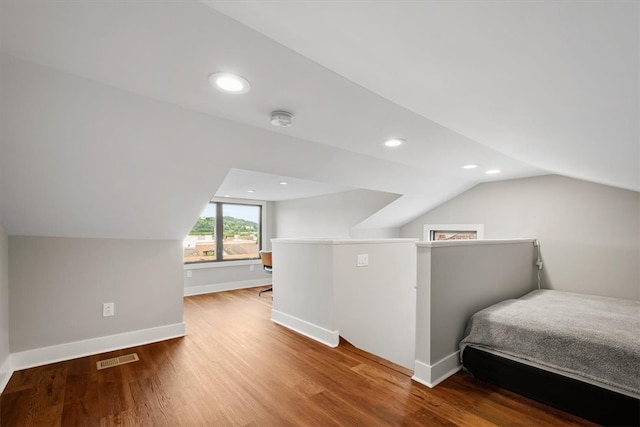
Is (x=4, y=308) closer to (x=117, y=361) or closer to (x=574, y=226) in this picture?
(x=117, y=361)

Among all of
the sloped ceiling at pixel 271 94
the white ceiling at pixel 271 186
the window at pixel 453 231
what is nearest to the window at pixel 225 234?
the white ceiling at pixel 271 186

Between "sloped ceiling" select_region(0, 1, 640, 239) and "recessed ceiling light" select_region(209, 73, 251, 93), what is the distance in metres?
0.05

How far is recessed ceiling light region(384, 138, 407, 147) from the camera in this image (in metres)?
2.57

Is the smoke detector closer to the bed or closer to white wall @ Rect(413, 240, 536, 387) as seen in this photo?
white wall @ Rect(413, 240, 536, 387)

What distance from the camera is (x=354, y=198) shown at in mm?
5289

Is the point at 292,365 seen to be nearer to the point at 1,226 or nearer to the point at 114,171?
the point at 114,171

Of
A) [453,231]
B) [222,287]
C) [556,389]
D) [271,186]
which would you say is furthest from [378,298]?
[222,287]

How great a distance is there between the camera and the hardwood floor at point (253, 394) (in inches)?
71.2

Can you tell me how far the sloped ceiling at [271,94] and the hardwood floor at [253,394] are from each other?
1295 mm

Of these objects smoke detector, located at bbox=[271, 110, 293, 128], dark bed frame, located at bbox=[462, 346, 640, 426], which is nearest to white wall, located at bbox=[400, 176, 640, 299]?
dark bed frame, located at bbox=[462, 346, 640, 426]

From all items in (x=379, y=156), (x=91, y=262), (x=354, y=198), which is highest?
(x=379, y=156)

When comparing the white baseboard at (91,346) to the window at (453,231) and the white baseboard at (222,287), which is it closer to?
the white baseboard at (222,287)

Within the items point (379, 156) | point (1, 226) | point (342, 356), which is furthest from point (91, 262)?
point (379, 156)

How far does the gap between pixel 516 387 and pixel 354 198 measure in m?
3.63
